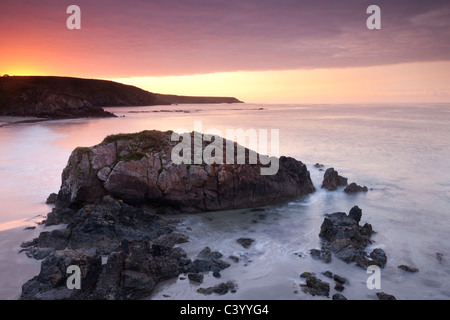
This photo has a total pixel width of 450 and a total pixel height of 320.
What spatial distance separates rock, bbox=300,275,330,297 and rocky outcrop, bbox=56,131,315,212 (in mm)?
6375

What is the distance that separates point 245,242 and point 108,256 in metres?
4.61

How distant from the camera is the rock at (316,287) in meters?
8.16

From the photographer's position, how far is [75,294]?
770 cm

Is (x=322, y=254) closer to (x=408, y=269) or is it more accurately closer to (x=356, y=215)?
(x=408, y=269)

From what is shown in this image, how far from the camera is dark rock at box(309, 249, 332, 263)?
9922 mm

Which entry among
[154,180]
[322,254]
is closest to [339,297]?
[322,254]

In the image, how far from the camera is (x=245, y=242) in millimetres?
11094

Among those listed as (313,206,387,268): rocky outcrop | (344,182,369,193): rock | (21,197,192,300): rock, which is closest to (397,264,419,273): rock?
(313,206,387,268): rocky outcrop

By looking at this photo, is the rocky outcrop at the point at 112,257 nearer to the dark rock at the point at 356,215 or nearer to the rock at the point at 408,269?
the rock at the point at 408,269

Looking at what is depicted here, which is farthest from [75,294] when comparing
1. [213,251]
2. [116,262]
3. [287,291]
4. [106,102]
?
[106,102]

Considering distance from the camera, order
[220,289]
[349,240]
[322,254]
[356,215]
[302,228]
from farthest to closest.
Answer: [302,228] → [356,215] → [349,240] → [322,254] → [220,289]

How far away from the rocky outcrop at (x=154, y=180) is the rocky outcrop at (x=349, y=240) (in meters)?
3.96

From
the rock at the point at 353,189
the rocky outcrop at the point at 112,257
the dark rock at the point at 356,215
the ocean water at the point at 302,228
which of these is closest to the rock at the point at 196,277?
the rocky outcrop at the point at 112,257
